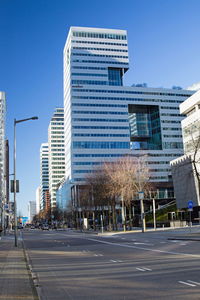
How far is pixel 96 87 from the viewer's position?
151 metres

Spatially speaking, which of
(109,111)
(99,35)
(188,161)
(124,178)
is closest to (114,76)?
(109,111)

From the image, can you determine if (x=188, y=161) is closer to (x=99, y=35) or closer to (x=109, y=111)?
(x=109, y=111)

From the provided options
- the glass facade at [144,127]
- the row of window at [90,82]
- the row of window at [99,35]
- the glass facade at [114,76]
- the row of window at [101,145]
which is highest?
the row of window at [99,35]

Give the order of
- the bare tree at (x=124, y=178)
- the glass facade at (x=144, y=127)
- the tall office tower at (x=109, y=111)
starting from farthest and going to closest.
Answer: the glass facade at (x=144, y=127)
the tall office tower at (x=109, y=111)
the bare tree at (x=124, y=178)

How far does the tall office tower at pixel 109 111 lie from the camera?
476ft

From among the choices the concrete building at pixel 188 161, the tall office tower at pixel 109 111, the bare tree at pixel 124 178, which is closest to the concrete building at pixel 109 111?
the tall office tower at pixel 109 111

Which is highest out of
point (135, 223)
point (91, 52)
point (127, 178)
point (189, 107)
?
point (91, 52)

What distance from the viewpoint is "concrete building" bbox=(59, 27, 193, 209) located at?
14500cm

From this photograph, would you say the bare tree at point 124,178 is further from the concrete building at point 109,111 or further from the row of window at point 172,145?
the row of window at point 172,145

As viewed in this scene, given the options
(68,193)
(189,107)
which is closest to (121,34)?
(68,193)

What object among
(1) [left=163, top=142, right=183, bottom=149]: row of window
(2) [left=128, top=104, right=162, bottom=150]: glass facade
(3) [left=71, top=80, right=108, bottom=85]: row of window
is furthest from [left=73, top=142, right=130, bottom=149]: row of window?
(3) [left=71, top=80, right=108, bottom=85]: row of window

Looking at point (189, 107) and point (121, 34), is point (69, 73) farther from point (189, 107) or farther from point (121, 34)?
point (189, 107)

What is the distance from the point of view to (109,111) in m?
150

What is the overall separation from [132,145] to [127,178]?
105 m
